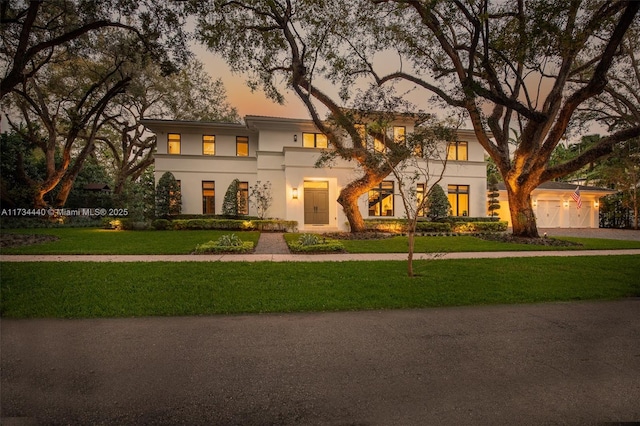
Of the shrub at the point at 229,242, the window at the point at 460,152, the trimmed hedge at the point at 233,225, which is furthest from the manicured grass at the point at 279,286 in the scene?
the window at the point at 460,152

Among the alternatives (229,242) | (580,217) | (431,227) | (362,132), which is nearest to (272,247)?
(229,242)

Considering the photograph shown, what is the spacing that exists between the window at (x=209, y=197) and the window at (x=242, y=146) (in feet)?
9.43

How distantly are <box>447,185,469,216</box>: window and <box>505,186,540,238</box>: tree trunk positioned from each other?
743 cm

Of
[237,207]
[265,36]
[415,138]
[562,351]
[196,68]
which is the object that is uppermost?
[196,68]

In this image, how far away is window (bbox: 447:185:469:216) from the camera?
23.3 meters

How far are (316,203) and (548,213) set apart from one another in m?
20.2

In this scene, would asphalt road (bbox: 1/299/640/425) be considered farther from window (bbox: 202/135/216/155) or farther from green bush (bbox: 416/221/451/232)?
window (bbox: 202/135/216/155)

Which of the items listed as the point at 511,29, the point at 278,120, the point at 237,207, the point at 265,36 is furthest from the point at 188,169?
the point at 511,29

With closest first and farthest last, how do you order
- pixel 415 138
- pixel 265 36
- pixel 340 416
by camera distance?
pixel 340 416 → pixel 415 138 → pixel 265 36

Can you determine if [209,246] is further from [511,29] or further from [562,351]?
[511,29]

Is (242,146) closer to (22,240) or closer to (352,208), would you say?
(352,208)

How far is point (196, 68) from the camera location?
1005 inches

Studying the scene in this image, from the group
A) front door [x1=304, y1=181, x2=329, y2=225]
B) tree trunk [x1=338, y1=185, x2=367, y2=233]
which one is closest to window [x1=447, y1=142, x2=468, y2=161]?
front door [x1=304, y1=181, x2=329, y2=225]

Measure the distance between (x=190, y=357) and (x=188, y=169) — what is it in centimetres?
2013
